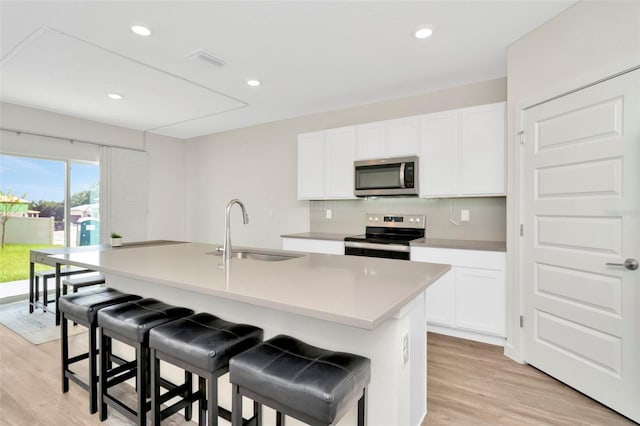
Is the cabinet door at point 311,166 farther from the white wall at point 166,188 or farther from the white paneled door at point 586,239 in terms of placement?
the white wall at point 166,188

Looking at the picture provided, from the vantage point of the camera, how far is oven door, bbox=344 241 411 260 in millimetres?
3271

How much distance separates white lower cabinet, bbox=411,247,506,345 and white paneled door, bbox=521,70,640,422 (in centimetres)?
27

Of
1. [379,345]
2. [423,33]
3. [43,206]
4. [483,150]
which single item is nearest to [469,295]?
[483,150]

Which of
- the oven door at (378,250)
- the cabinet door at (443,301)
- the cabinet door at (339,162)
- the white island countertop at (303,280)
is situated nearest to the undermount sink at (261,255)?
the white island countertop at (303,280)

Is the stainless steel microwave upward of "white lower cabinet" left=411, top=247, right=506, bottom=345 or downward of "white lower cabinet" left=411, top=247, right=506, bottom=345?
upward

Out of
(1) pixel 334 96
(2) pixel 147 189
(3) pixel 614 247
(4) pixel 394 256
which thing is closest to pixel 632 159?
(3) pixel 614 247

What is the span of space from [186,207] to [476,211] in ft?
16.9

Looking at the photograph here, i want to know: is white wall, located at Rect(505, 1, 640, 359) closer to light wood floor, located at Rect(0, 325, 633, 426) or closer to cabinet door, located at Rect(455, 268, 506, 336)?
cabinet door, located at Rect(455, 268, 506, 336)

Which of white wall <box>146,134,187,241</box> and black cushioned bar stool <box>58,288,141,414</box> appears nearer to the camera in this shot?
black cushioned bar stool <box>58,288,141,414</box>

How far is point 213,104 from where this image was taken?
13.8 feet

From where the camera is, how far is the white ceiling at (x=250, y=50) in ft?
7.31

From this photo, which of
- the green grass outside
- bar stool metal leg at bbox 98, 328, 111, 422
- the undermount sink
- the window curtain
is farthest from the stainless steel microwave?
the green grass outside

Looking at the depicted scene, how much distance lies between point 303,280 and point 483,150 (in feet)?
8.03

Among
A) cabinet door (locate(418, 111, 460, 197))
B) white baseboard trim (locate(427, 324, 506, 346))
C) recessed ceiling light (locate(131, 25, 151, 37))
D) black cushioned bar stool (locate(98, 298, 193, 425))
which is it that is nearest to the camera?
black cushioned bar stool (locate(98, 298, 193, 425))
